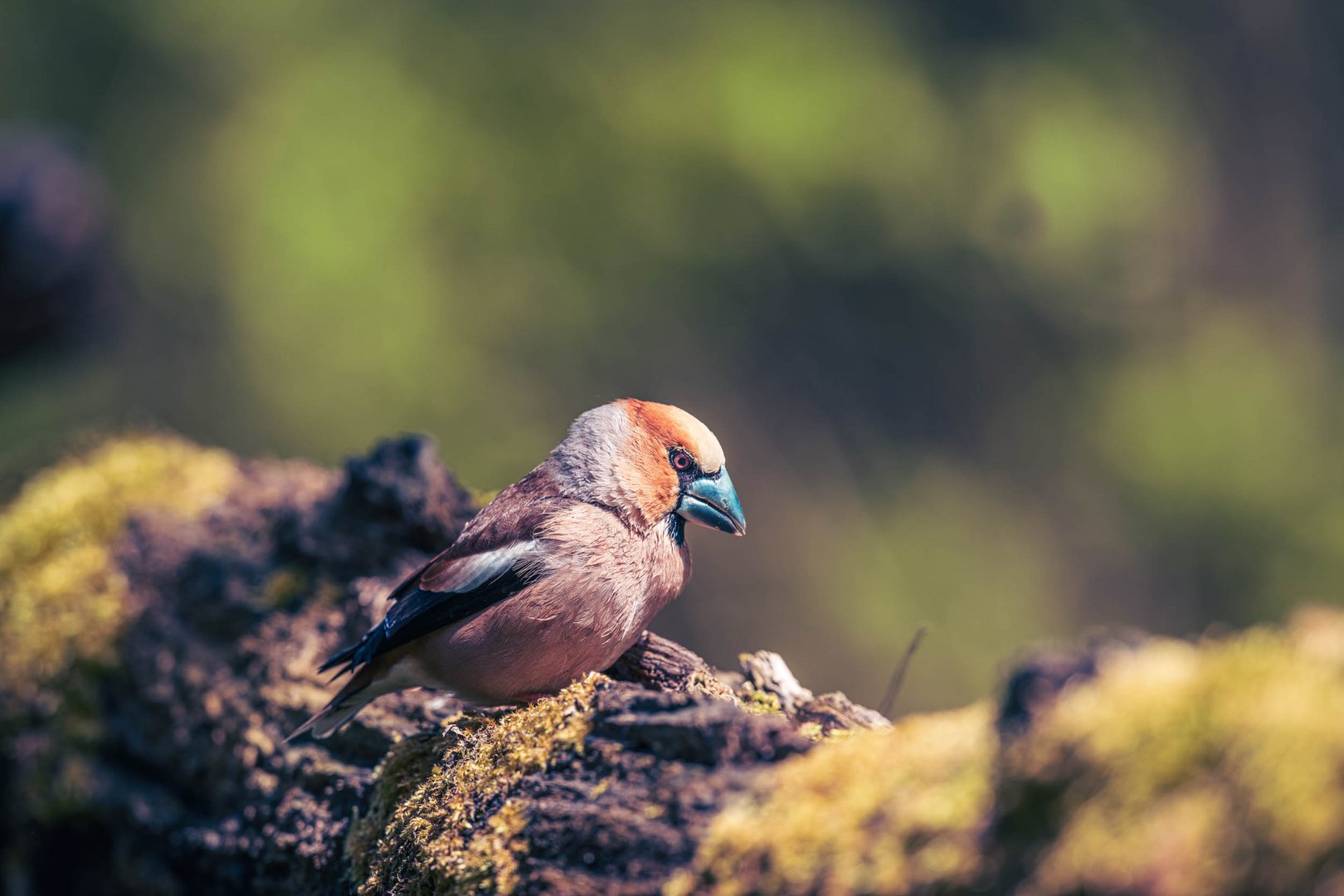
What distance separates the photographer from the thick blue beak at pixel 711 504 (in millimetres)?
3637

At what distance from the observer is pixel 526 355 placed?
10.4 m

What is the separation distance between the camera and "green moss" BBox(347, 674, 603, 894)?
8.32ft

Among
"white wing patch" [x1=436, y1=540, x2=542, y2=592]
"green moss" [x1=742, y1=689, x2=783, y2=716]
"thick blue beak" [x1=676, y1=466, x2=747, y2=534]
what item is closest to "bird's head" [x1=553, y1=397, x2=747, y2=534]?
"thick blue beak" [x1=676, y1=466, x2=747, y2=534]

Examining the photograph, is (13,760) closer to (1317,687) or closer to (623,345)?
(1317,687)

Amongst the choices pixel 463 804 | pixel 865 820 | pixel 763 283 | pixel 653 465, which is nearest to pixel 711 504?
pixel 653 465

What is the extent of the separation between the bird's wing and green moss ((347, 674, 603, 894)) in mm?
313

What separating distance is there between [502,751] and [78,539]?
3048mm

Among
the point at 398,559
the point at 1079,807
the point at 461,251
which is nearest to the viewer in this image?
the point at 1079,807

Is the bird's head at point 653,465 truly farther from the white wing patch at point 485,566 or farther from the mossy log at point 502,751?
the mossy log at point 502,751

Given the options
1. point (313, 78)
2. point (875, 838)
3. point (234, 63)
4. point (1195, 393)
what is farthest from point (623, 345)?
point (875, 838)

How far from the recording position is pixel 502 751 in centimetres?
279

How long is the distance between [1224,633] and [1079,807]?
1.13 feet

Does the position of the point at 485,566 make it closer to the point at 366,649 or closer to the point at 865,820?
the point at 366,649

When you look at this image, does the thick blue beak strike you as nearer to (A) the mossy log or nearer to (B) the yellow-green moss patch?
(A) the mossy log
